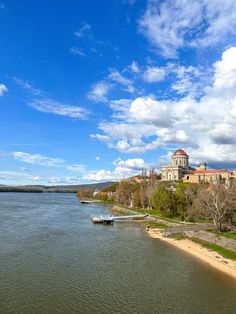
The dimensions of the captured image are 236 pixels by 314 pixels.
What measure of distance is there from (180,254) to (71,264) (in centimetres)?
1340

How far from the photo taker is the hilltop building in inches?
6118

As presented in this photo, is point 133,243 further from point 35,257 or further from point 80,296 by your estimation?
point 80,296

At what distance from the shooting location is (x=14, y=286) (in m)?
25.8

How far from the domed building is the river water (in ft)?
412

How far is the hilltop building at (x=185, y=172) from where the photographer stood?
155 m

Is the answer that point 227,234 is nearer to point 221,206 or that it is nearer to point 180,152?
point 221,206

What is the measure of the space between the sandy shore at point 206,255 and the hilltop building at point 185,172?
340 feet

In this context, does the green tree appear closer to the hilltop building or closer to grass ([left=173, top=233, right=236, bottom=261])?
grass ([left=173, top=233, right=236, bottom=261])

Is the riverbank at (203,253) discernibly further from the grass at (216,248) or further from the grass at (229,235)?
the grass at (229,235)

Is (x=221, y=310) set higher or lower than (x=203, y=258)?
lower

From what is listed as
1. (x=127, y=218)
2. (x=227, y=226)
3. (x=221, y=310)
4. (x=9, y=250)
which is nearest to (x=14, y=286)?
(x=9, y=250)

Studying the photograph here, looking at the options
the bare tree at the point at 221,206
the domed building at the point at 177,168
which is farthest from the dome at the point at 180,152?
the bare tree at the point at 221,206

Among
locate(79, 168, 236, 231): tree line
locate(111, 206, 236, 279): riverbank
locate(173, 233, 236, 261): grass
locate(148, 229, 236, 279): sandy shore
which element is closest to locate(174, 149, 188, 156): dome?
locate(79, 168, 236, 231): tree line

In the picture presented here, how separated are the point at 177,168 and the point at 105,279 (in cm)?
14255
